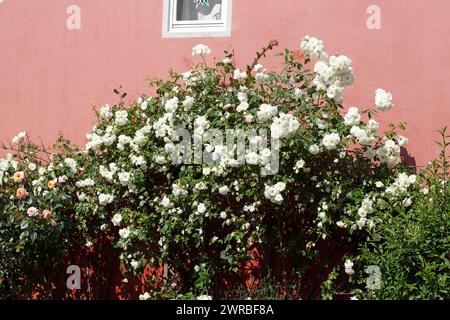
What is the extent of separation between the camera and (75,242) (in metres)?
5.75

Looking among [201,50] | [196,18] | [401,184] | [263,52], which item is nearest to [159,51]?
[196,18]

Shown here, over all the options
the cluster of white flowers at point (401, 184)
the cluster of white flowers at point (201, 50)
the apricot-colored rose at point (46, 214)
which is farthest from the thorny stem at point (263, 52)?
the apricot-colored rose at point (46, 214)

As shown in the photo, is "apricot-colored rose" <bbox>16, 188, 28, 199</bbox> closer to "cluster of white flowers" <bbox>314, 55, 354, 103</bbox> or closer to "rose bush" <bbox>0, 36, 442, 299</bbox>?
"rose bush" <bbox>0, 36, 442, 299</bbox>

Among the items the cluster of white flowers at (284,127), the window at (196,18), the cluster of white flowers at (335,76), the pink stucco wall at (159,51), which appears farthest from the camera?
the window at (196,18)

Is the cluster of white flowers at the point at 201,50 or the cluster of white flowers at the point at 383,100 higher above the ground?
the cluster of white flowers at the point at 201,50

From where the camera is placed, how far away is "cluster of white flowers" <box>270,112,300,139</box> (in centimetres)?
473

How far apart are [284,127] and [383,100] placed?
0.80 meters

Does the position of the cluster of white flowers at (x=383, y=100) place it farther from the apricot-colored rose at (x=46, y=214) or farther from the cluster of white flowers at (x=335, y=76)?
the apricot-colored rose at (x=46, y=214)

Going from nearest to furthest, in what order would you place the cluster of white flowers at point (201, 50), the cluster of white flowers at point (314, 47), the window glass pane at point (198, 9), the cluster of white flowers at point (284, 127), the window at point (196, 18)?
the cluster of white flowers at point (284, 127) < the cluster of white flowers at point (314, 47) < the cluster of white flowers at point (201, 50) < the window at point (196, 18) < the window glass pane at point (198, 9)

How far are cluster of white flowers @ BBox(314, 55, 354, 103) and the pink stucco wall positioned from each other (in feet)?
1.89

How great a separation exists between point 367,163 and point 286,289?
45.0 inches

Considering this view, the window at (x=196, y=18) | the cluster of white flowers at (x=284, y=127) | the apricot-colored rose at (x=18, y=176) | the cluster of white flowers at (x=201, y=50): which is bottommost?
the apricot-colored rose at (x=18, y=176)

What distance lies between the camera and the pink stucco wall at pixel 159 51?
5363mm

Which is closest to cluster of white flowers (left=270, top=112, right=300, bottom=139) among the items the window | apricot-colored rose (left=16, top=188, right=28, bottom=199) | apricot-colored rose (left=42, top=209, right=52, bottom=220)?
the window
